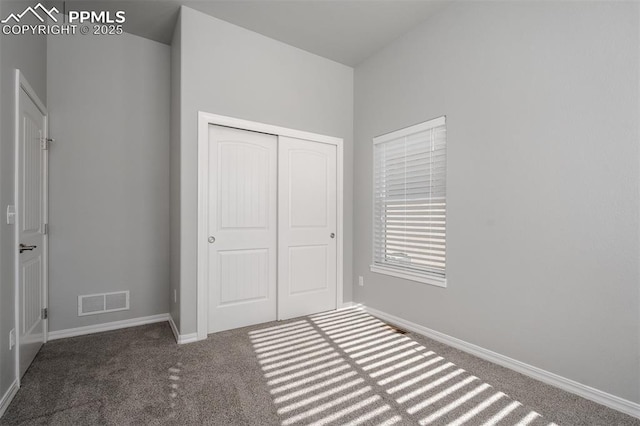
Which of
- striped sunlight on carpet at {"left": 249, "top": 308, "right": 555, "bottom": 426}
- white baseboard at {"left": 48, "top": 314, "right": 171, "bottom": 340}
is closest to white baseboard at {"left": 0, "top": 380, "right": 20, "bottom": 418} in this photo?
white baseboard at {"left": 48, "top": 314, "right": 171, "bottom": 340}

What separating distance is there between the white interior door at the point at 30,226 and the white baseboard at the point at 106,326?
0.18 metres

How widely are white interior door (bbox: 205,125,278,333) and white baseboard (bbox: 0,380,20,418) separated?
135 centimetres

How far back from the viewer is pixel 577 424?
1.71 m

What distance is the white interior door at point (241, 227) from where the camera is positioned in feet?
9.89

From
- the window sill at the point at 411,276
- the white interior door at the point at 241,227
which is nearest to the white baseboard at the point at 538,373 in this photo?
the window sill at the point at 411,276

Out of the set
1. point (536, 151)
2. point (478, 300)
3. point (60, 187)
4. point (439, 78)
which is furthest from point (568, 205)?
point (60, 187)

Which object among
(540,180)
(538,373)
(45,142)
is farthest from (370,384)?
(45,142)

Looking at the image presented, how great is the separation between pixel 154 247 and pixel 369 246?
7.85 feet

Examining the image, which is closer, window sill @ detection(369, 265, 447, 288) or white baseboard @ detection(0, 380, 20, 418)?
white baseboard @ detection(0, 380, 20, 418)

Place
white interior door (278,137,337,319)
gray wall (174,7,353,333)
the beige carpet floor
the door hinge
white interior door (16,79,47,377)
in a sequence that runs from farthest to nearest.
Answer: white interior door (278,137,337,319), gray wall (174,7,353,333), the door hinge, white interior door (16,79,47,377), the beige carpet floor

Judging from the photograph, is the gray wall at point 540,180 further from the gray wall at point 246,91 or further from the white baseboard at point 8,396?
the white baseboard at point 8,396

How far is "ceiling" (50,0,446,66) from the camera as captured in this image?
9.03 feet

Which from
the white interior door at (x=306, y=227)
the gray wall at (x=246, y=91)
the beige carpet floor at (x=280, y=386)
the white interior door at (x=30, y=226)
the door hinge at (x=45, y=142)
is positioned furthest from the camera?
the white interior door at (x=306, y=227)

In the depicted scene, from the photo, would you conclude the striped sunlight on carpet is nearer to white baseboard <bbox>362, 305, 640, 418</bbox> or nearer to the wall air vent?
white baseboard <bbox>362, 305, 640, 418</bbox>
